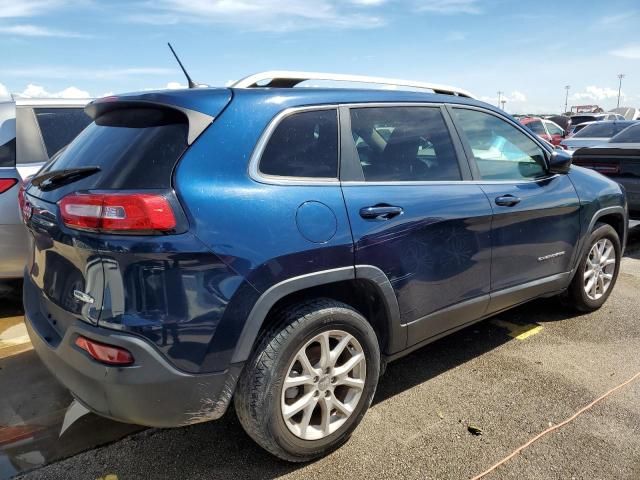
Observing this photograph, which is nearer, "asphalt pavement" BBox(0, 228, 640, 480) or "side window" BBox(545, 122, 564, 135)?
"asphalt pavement" BBox(0, 228, 640, 480)

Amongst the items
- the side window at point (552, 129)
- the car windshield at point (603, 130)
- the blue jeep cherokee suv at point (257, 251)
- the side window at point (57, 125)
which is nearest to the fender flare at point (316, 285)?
the blue jeep cherokee suv at point (257, 251)

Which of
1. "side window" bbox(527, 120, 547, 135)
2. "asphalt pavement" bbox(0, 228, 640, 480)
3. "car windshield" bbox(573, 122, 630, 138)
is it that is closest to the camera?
"asphalt pavement" bbox(0, 228, 640, 480)

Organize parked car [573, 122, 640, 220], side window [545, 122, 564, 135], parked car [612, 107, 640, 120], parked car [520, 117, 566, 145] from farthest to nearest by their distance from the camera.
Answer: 1. parked car [612, 107, 640, 120]
2. side window [545, 122, 564, 135]
3. parked car [520, 117, 566, 145]
4. parked car [573, 122, 640, 220]

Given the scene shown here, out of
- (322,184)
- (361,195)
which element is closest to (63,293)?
(322,184)

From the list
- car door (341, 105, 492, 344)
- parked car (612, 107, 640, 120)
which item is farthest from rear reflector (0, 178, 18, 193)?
parked car (612, 107, 640, 120)

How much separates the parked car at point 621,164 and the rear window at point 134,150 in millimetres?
6104

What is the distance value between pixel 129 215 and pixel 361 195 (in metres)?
1.09

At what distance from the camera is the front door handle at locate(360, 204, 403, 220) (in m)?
2.50

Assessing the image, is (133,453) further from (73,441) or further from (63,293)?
(63,293)

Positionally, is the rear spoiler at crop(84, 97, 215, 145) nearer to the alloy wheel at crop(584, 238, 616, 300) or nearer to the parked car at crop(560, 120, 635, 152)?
the alloy wheel at crop(584, 238, 616, 300)

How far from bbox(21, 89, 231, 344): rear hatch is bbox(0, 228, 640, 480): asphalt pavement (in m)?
0.72

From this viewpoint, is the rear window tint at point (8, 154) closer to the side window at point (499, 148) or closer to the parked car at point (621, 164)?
the side window at point (499, 148)

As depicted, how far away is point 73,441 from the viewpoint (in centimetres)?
269

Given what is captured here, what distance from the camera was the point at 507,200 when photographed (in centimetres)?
328
